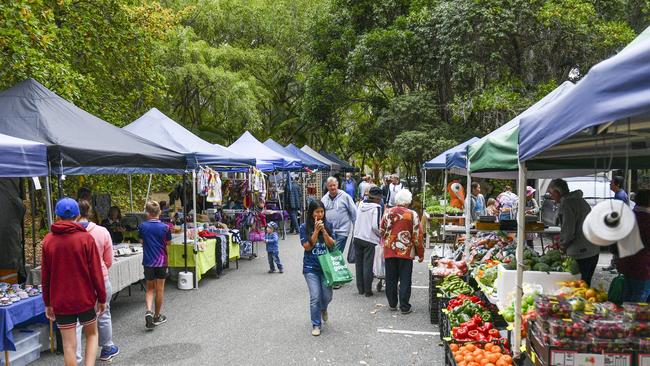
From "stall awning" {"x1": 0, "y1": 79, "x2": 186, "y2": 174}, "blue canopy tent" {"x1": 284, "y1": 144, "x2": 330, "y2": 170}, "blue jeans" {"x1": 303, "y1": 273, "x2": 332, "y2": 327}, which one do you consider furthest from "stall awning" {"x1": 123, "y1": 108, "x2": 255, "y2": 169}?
"blue canopy tent" {"x1": 284, "y1": 144, "x2": 330, "y2": 170}

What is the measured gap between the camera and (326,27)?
24984mm

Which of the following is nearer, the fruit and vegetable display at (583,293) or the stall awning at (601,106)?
the stall awning at (601,106)

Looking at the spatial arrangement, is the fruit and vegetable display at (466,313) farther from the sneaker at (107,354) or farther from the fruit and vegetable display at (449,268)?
the sneaker at (107,354)

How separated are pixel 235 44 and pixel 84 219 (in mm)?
21289

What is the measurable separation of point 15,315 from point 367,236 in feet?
17.1

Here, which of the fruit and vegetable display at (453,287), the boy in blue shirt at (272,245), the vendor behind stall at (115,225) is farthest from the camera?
the boy in blue shirt at (272,245)

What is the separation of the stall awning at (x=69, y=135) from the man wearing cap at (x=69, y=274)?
1841 millimetres

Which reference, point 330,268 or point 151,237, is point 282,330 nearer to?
point 330,268

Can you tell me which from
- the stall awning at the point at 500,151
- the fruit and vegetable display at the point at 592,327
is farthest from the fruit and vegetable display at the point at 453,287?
the fruit and vegetable display at the point at 592,327

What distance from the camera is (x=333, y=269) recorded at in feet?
21.8

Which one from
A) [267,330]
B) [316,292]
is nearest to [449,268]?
[316,292]

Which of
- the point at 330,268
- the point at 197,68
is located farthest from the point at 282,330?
the point at 197,68

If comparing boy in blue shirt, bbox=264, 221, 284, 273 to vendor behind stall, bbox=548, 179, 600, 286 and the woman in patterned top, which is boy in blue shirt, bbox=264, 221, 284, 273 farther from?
vendor behind stall, bbox=548, 179, 600, 286

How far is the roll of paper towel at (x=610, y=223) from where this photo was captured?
2924 millimetres
